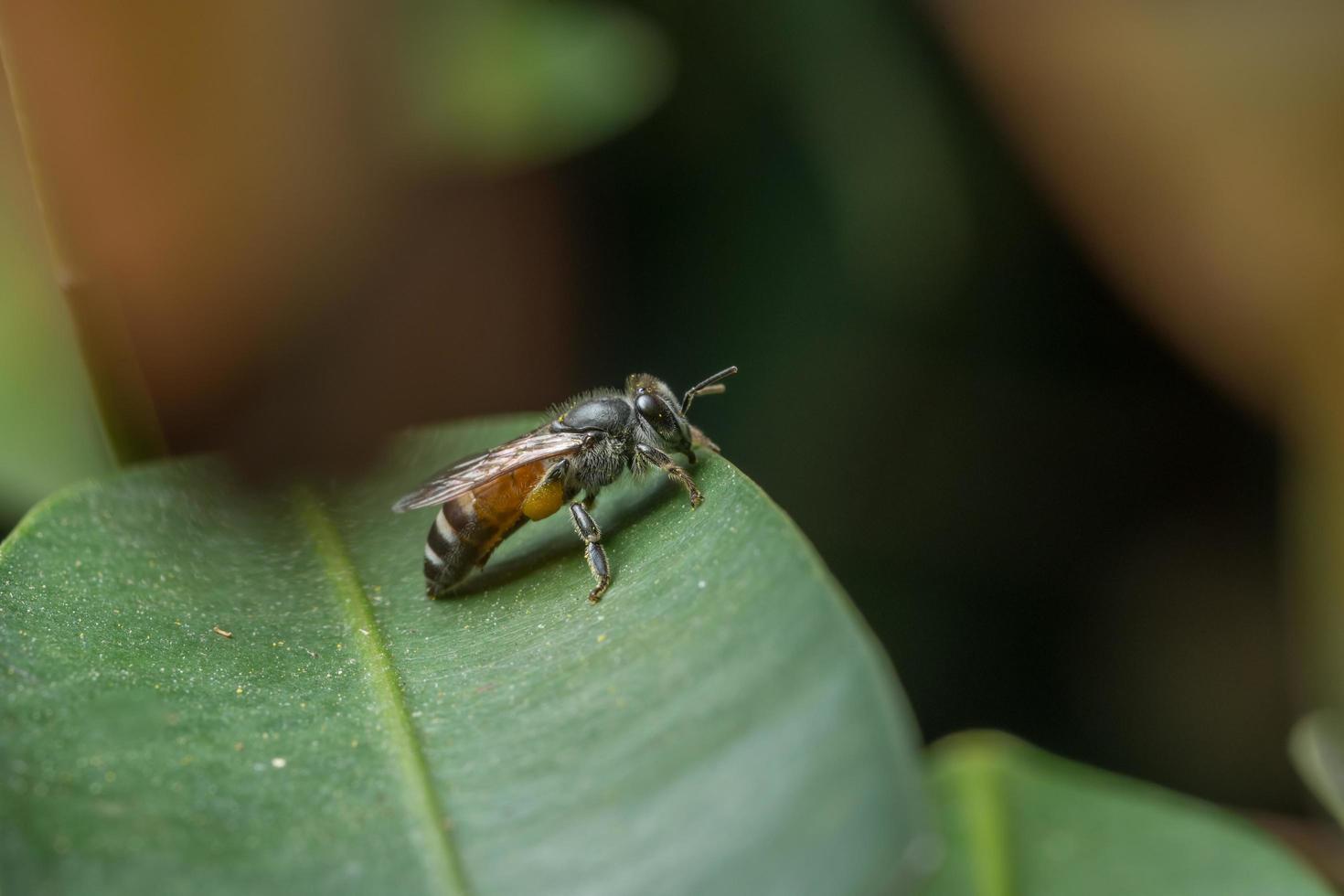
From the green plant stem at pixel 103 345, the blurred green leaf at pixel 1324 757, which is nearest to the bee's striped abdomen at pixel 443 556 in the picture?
the green plant stem at pixel 103 345

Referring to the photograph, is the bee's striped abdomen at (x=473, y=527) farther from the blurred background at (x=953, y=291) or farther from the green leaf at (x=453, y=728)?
the blurred background at (x=953, y=291)

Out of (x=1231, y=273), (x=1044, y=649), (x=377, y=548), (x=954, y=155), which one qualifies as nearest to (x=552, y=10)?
(x=954, y=155)

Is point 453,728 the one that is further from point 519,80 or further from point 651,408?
point 519,80

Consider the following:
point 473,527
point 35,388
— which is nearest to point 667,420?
point 473,527

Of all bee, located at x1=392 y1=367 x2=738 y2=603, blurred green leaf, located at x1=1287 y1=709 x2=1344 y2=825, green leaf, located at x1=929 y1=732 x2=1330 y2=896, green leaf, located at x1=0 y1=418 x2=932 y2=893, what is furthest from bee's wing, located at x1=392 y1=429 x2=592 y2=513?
blurred green leaf, located at x1=1287 y1=709 x2=1344 y2=825

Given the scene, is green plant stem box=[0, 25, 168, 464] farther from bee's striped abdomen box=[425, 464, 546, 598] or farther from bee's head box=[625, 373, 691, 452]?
bee's head box=[625, 373, 691, 452]

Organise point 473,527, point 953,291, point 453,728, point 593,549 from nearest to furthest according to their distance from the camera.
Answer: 1. point 453,728
2. point 593,549
3. point 473,527
4. point 953,291
